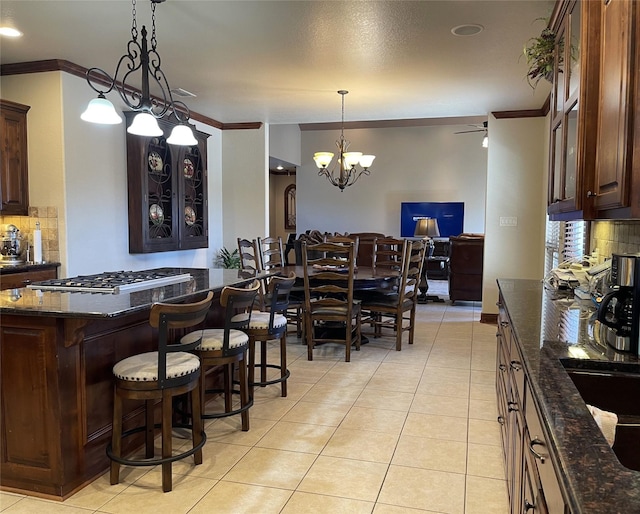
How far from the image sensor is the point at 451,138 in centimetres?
1092

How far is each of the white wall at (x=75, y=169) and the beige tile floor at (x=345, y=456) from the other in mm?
2194

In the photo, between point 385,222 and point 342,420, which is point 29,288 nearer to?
point 342,420

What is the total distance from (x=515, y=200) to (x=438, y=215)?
16.3 ft

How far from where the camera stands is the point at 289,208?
44.1 ft

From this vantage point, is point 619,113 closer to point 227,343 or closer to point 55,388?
point 227,343

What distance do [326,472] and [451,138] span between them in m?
9.61

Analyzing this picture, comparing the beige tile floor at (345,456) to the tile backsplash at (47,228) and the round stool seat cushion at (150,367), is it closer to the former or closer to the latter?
the round stool seat cushion at (150,367)

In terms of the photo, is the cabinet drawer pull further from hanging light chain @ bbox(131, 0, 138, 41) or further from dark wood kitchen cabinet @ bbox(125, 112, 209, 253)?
dark wood kitchen cabinet @ bbox(125, 112, 209, 253)

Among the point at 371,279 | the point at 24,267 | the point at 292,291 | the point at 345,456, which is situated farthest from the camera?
the point at 292,291

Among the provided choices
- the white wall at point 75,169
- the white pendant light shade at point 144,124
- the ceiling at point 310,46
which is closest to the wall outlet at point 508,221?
the ceiling at point 310,46

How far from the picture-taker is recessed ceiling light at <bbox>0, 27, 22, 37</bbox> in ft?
11.5

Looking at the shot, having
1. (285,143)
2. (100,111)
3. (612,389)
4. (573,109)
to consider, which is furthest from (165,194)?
(285,143)

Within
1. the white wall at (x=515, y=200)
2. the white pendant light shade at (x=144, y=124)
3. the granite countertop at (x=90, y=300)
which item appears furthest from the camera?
the white wall at (x=515, y=200)

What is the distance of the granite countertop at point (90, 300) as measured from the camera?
211 cm
